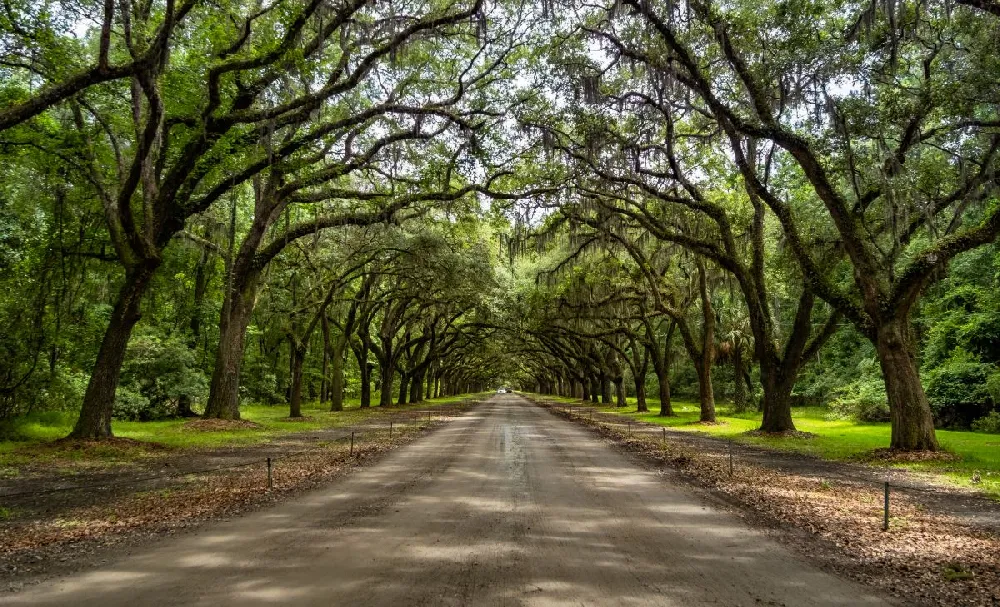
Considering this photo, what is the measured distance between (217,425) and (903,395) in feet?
63.1

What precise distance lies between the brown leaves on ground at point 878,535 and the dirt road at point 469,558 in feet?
1.85

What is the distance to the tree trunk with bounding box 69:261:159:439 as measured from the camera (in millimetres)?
13453

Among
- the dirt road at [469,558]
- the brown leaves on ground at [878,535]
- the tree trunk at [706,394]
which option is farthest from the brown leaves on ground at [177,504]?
the tree trunk at [706,394]

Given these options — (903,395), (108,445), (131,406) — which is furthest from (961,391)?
(131,406)

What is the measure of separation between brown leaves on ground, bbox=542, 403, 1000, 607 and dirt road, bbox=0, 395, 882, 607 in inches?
22.2

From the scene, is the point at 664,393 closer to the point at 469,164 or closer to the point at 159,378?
the point at 469,164

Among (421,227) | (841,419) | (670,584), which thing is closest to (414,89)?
(421,227)

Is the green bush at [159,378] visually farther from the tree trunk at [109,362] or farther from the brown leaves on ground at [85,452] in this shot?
the brown leaves on ground at [85,452]

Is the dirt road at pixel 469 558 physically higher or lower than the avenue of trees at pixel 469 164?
lower

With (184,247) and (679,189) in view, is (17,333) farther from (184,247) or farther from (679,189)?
(679,189)

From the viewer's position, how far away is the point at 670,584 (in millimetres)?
5008

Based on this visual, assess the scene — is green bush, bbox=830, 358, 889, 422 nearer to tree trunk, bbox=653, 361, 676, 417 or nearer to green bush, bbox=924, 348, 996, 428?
green bush, bbox=924, 348, 996, 428

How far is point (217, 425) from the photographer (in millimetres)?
19312

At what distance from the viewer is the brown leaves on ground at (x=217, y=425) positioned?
61.6 ft
